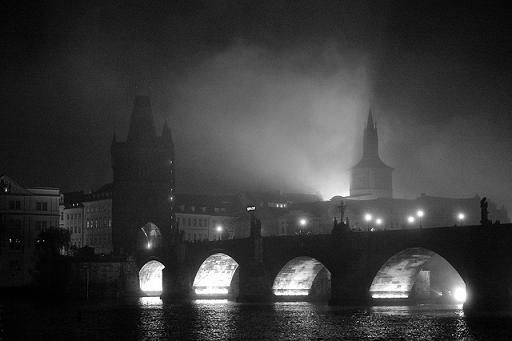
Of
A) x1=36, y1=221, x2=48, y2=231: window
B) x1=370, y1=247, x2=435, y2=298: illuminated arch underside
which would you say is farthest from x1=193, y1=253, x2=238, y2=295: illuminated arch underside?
x1=36, y1=221, x2=48, y2=231: window

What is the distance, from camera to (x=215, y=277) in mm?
137000

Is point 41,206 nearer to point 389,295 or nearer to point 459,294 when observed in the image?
point 459,294

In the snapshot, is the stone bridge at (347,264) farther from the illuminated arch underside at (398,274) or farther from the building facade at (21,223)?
the building facade at (21,223)

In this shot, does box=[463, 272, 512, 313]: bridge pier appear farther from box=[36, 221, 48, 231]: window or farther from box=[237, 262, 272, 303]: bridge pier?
box=[36, 221, 48, 231]: window

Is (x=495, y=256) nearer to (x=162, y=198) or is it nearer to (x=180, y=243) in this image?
(x=180, y=243)

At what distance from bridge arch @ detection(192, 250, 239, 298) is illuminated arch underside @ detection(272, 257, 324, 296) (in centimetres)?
1801

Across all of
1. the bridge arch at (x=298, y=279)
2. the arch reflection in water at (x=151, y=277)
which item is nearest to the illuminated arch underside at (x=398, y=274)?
the bridge arch at (x=298, y=279)

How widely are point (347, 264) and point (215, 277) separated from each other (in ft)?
142

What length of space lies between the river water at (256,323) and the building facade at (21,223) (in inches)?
2389

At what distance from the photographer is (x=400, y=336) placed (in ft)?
217

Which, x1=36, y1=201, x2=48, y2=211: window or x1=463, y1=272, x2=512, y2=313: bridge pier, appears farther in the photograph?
x1=36, y1=201, x2=48, y2=211: window

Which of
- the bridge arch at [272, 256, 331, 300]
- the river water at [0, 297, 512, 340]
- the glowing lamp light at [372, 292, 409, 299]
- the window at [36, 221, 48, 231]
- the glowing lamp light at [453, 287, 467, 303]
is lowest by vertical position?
the river water at [0, 297, 512, 340]

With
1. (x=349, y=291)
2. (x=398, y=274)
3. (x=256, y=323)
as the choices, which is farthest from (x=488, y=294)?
(x=256, y=323)

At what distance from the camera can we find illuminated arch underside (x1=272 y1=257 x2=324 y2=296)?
363 ft
